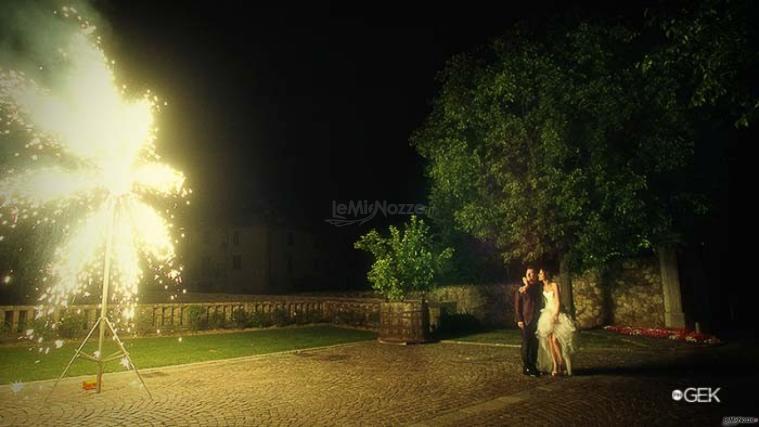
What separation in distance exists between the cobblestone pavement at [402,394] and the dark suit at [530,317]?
1.57 feet

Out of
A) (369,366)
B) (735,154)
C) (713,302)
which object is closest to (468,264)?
(713,302)

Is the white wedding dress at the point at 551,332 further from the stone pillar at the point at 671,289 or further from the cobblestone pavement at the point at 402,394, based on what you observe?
the stone pillar at the point at 671,289

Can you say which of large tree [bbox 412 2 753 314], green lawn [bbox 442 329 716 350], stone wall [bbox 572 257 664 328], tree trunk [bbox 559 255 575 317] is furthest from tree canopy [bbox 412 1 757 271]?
green lawn [bbox 442 329 716 350]

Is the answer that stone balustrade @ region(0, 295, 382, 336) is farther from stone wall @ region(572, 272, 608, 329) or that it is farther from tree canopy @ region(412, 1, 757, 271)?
stone wall @ region(572, 272, 608, 329)

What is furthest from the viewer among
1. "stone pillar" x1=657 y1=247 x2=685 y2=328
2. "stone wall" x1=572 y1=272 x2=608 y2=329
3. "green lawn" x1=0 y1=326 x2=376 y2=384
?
"stone wall" x1=572 y1=272 x2=608 y2=329

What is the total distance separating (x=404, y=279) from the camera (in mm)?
16594

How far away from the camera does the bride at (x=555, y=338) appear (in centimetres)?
993

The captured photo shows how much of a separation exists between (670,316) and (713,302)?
3.54m

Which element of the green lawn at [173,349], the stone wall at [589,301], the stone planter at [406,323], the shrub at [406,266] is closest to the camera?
the green lawn at [173,349]

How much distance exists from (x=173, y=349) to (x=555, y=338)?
37.0ft

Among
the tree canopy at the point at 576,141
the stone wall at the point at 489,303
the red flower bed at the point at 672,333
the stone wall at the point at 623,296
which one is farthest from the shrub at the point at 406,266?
the stone wall at the point at 623,296
